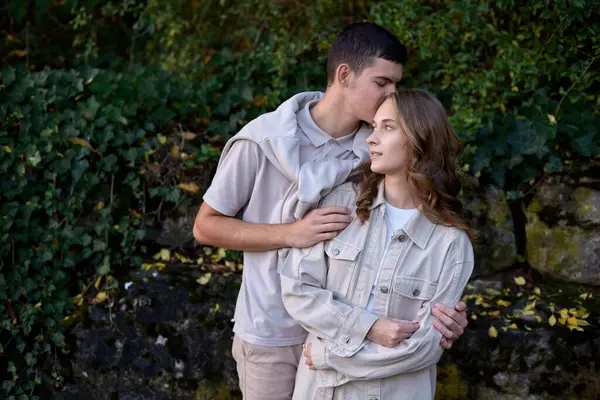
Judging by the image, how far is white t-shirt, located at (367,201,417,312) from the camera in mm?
2281

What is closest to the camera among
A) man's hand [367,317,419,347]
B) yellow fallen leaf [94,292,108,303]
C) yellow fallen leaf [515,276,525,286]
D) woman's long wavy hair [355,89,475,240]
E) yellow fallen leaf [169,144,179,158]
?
man's hand [367,317,419,347]

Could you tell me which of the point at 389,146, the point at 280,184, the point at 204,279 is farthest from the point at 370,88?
the point at 204,279

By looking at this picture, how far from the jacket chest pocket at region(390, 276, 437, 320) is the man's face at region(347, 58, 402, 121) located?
2.16 feet

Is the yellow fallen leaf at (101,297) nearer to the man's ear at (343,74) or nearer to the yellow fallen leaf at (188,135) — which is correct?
the yellow fallen leaf at (188,135)

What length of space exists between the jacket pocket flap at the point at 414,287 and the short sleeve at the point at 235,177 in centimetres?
70

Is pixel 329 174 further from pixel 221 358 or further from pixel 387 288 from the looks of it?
Result: pixel 221 358

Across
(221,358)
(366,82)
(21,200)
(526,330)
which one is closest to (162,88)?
(21,200)

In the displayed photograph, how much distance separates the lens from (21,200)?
3.86 meters

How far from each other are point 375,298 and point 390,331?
0.14 m

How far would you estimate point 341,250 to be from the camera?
7.54 feet

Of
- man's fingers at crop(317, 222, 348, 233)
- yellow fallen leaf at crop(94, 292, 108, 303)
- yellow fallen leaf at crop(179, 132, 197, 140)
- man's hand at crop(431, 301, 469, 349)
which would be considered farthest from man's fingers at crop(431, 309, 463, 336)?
yellow fallen leaf at crop(179, 132, 197, 140)

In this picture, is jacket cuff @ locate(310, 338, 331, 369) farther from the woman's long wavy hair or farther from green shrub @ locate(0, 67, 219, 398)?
green shrub @ locate(0, 67, 219, 398)

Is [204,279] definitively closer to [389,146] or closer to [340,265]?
[340,265]

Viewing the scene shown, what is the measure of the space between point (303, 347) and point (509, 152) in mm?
1855
